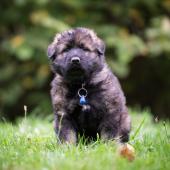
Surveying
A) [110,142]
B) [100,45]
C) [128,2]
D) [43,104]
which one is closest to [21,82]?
[43,104]

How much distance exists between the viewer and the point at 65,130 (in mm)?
A: 6195

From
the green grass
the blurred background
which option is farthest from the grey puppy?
the blurred background

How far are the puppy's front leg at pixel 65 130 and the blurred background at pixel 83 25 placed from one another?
A: 15.2 feet

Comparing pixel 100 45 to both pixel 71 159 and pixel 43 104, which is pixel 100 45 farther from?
pixel 43 104

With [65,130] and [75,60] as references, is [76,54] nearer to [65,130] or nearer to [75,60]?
[75,60]

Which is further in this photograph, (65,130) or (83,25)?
(83,25)

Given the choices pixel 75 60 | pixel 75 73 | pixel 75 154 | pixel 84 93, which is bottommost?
pixel 75 154

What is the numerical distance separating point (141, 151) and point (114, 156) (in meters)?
0.54

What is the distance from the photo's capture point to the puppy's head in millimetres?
6348

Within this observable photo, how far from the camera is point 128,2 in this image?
480 inches

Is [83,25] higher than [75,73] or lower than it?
higher

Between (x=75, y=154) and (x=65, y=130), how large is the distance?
36.6 inches

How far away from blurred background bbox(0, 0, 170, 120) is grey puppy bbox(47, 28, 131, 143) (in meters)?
4.32

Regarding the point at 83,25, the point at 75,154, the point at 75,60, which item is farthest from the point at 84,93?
the point at 83,25
